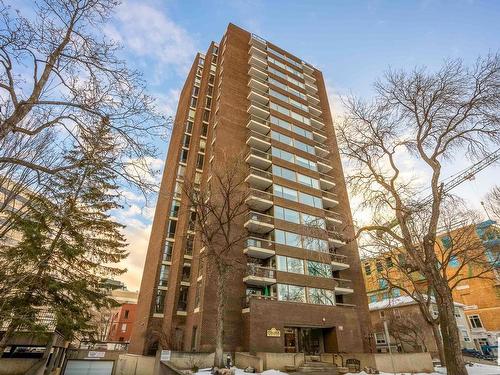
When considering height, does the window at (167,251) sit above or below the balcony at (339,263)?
above

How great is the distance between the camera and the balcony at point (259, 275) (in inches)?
911

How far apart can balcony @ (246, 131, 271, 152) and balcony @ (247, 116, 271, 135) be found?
1100 millimetres

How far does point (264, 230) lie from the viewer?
88.3 feet

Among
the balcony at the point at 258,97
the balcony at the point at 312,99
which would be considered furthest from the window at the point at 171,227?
the balcony at the point at 312,99

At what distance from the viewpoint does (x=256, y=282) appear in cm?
2386

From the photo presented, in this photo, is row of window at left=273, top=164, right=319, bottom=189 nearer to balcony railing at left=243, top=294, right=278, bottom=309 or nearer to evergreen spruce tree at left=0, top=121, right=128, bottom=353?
balcony railing at left=243, top=294, right=278, bottom=309

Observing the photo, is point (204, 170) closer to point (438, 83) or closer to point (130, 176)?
point (438, 83)

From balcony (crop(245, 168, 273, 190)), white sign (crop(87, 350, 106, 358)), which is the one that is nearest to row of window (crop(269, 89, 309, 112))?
balcony (crop(245, 168, 273, 190))

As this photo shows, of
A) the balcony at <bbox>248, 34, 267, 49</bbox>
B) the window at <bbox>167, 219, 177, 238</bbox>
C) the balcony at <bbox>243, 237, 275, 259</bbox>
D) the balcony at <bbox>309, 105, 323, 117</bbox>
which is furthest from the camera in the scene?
the balcony at <bbox>248, 34, 267, 49</bbox>

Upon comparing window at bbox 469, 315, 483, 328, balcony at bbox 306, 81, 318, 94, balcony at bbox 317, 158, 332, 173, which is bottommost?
window at bbox 469, 315, 483, 328

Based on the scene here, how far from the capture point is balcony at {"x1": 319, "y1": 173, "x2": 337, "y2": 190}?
111ft

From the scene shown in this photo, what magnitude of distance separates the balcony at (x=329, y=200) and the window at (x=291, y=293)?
11.8 metres

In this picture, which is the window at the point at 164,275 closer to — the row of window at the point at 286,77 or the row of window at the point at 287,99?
the row of window at the point at 287,99

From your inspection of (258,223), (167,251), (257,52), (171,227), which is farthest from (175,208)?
(257,52)
